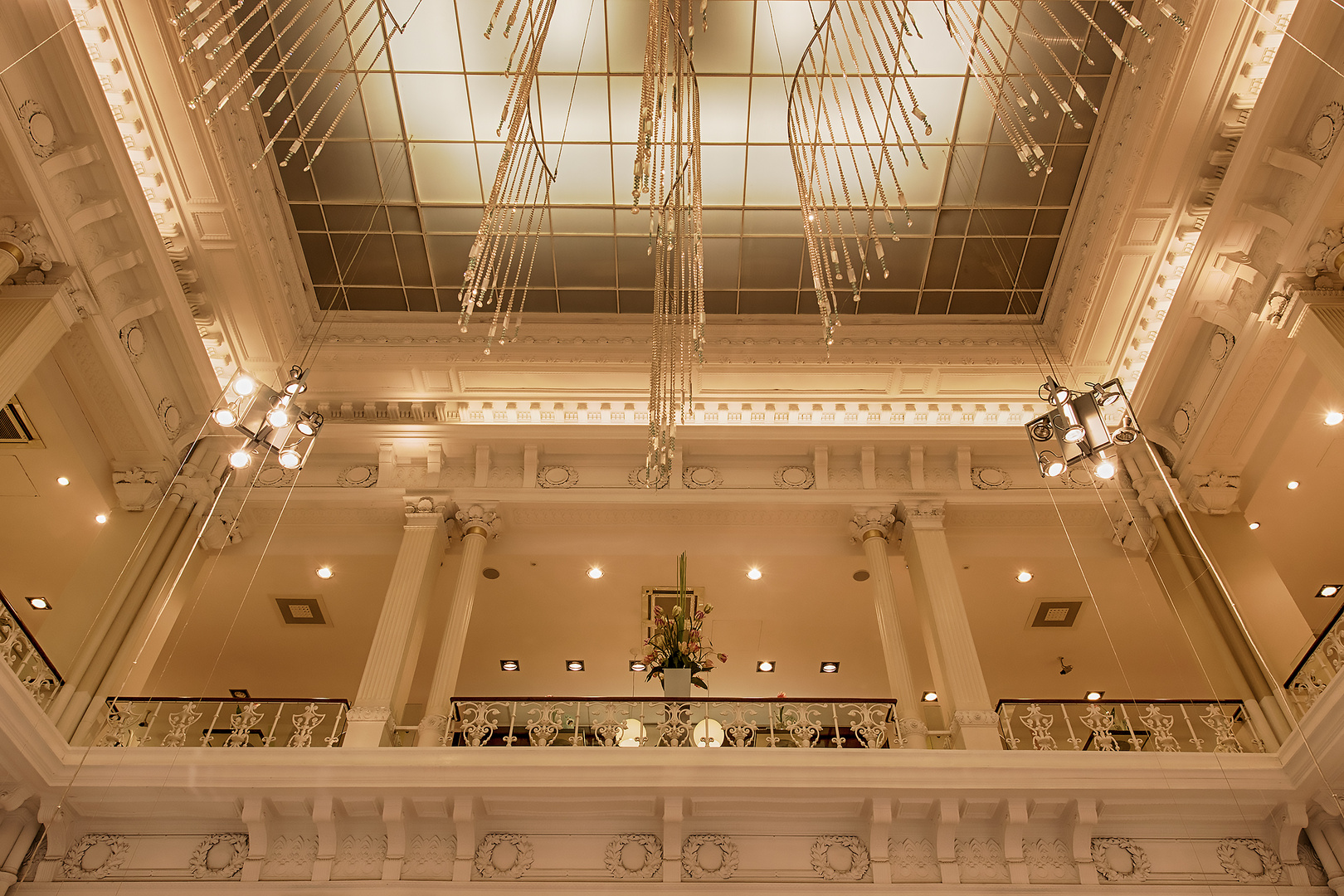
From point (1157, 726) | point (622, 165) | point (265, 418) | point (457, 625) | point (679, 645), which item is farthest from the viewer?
point (622, 165)

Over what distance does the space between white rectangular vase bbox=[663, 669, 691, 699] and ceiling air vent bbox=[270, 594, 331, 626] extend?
4315 millimetres

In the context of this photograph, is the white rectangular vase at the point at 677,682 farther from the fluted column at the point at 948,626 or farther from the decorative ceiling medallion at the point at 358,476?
the decorative ceiling medallion at the point at 358,476

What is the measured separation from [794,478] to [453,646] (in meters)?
3.52

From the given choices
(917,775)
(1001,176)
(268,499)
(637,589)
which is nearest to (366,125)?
(268,499)

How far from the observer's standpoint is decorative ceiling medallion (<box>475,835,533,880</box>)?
237 inches

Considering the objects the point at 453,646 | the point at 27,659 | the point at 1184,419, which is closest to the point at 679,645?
the point at 453,646

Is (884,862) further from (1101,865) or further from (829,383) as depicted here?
(829,383)

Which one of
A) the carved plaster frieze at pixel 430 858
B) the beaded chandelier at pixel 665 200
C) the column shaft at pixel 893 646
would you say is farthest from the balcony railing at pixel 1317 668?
the carved plaster frieze at pixel 430 858

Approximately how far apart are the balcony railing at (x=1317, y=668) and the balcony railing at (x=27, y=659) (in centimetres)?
837

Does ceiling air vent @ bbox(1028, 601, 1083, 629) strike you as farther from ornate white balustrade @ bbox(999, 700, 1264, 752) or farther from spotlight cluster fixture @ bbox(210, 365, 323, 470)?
spotlight cluster fixture @ bbox(210, 365, 323, 470)

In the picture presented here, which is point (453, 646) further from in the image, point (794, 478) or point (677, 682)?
point (794, 478)

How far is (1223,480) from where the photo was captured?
8.02 m

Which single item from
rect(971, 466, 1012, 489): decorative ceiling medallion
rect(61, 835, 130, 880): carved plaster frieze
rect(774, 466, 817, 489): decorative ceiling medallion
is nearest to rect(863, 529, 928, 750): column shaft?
rect(774, 466, 817, 489): decorative ceiling medallion

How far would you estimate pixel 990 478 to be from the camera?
8.83m
